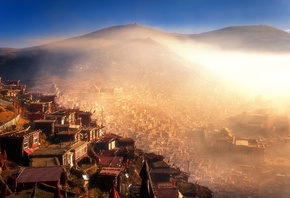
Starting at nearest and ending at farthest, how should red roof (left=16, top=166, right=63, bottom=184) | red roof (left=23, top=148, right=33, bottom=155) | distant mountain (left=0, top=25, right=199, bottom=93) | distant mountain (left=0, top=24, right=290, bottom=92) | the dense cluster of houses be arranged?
red roof (left=16, top=166, right=63, bottom=184) → the dense cluster of houses → red roof (left=23, top=148, right=33, bottom=155) → distant mountain (left=0, top=25, right=199, bottom=93) → distant mountain (left=0, top=24, right=290, bottom=92)

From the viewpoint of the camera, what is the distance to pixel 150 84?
129125mm

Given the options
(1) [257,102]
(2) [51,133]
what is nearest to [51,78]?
(1) [257,102]

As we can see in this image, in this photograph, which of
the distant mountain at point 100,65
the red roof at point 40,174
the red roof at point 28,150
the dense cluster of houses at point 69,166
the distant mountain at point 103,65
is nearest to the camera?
the red roof at point 40,174

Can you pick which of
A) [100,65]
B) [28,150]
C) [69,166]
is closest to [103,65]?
[100,65]

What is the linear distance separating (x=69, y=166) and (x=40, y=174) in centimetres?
509

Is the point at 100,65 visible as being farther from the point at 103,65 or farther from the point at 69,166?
the point at 69,166

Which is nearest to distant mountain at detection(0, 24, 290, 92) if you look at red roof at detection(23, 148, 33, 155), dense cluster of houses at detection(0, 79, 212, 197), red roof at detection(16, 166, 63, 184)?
dense cluster of houses at detection(0, 79, 212, 197)

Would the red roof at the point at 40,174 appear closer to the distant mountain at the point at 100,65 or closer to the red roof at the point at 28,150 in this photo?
the red roof at the point at 28,150

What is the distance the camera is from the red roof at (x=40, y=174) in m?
23.3

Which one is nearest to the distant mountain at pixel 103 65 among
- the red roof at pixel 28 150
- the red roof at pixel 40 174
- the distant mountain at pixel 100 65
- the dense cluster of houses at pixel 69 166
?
the distant mountain at pixel 100 65

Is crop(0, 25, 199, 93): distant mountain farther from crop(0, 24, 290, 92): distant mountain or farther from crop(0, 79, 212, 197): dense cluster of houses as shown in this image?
crop(0, 79, 212, 197): dense cluster of houses

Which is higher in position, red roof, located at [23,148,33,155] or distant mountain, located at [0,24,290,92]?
distant mountain, located at [0,24,290,92]

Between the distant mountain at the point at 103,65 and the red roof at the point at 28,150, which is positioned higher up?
the distant mountain at the point at 103,65

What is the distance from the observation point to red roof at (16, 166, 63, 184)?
76.4ft
